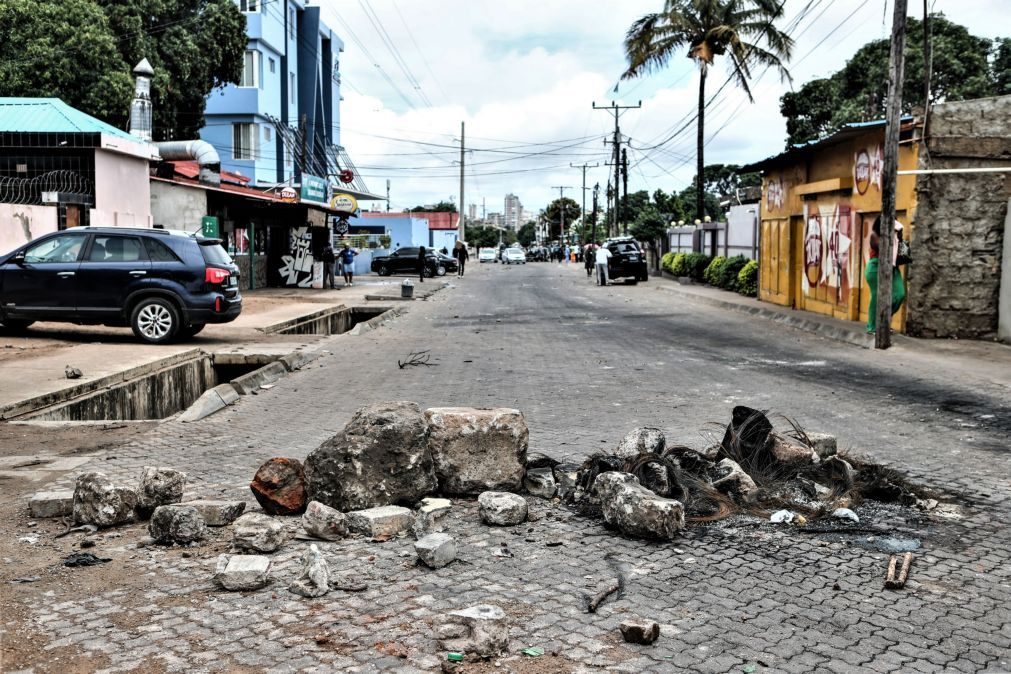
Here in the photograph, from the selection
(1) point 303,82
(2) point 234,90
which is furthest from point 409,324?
(1) point 303,82

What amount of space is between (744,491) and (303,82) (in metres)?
50.8

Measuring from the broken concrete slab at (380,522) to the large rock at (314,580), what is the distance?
2.26 feet

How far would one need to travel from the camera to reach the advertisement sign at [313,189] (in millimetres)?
33188

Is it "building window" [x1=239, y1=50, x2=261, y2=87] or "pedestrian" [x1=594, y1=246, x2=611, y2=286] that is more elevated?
"building window" [x1=239, y1=50, x2=261, y2=87]

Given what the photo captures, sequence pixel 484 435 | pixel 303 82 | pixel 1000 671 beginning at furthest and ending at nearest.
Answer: pixel 303 82 < pixel 484 435 < pixel 1000 671

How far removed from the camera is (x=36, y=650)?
364 centimetres

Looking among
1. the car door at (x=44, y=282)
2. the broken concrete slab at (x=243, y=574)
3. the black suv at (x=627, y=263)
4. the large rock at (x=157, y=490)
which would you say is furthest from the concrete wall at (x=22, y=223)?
the black suv at (x=627, y=263)

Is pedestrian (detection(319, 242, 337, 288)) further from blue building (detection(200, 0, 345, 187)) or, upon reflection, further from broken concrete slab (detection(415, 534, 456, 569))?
broken concrete slab (detection(415, 534, 456, 569))

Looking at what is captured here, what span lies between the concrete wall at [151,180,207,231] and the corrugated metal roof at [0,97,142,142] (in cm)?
394

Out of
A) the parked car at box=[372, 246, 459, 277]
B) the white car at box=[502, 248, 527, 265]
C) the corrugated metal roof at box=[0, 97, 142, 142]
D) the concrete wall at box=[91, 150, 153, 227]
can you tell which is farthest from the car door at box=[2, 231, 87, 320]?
the white car at box=[502, 248, 527, 265]

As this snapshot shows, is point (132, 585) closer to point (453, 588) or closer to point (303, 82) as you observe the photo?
point (453, 588)

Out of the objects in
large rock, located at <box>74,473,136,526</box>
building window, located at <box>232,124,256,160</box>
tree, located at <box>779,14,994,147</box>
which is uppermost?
tree, located at <box>779,14,994,147</box>

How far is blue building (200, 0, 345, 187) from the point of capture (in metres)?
45.1

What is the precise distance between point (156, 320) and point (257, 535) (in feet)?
35.5
